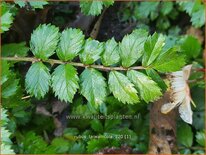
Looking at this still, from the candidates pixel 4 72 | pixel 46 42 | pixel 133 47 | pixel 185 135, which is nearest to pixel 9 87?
pixel 4 72

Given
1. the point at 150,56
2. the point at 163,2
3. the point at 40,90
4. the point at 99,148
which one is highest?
the point at 163,2

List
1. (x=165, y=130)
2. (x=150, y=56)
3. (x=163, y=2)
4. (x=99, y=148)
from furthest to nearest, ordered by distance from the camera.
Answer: (x=163, y=2) → (x=165, y=130) → (x=99, y=148) → (x=150, y=56)

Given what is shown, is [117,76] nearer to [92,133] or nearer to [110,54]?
[110,54]

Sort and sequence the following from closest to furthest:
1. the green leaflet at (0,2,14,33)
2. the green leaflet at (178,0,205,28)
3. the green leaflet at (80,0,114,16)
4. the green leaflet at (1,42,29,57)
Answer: the green leaflet at (0,2,14,33), the green leaflet at (80,0,114,16), the green leaflet at (1,42,29,57), the green leaflet at (178,0,205,28)

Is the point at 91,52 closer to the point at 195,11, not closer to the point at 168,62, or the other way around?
the point at 168,62

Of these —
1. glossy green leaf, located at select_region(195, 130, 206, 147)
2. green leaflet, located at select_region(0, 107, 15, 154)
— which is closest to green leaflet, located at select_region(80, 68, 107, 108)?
green leaflet, located at select_region(0, 107, 15, 154)

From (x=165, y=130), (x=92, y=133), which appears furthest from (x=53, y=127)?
(x=165, y=130)

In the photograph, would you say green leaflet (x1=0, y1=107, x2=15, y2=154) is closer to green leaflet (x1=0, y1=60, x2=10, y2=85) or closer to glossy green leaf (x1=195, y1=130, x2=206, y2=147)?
green leaflet (x1=0, y1=60, x2=10, y2=85)
